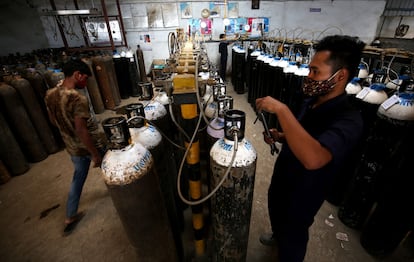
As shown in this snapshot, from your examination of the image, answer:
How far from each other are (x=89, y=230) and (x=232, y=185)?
1.92 m

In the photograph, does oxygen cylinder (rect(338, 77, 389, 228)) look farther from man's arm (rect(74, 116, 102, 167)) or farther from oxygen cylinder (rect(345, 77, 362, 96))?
man's arm (rect(74, 116, 102, 167))

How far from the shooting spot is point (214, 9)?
6.47 m

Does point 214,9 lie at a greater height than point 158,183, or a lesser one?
greater

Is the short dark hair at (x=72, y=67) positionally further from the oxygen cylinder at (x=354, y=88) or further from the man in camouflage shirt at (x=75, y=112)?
the oxygen cylinder at (x=354, y=88)

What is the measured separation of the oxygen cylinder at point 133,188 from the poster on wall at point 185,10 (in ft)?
21.6

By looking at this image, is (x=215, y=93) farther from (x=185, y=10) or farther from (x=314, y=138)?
(x=185, y=10)

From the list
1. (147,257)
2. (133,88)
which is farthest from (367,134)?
(133,88)

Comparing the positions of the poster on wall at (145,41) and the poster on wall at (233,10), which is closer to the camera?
the poster on wall at (233,10)

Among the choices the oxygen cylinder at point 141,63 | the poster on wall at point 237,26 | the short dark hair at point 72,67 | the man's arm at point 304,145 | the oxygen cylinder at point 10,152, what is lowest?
the oxygen cylinder at point 10,152

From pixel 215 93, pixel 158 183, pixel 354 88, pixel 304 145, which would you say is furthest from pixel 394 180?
pixel 158 183

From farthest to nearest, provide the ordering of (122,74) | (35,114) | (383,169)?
(122,74)
(35,114)
(383,169)

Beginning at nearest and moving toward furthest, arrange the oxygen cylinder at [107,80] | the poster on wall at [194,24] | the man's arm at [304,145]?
the man's arm at [304,145]
the oxygen cylinder at [107,80]
the poster on wall at [194,24]

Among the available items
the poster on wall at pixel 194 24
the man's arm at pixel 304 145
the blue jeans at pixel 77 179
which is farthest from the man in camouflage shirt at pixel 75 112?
the poster on wall at pixel 194 24

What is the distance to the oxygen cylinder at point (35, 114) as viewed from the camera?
2922mm
